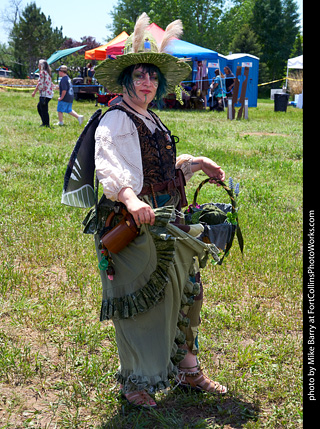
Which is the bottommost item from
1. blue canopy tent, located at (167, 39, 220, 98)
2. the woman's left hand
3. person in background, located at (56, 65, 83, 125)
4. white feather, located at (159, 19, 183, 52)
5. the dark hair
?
the woman's left hand

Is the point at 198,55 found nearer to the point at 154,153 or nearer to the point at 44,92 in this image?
the point at 44,92

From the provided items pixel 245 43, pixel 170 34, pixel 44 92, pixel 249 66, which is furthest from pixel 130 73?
pixel 245 43

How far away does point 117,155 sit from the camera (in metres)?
2.57

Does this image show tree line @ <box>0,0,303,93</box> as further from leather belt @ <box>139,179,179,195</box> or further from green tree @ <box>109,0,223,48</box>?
leather belt @ <box>139,179,179,195</box>

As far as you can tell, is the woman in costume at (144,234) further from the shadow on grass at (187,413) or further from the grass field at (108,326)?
the grass field at (108,326)

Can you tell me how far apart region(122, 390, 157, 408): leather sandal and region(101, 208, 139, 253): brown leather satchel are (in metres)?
0.93

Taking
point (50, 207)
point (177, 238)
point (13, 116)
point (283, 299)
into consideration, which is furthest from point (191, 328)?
point (13, 116)

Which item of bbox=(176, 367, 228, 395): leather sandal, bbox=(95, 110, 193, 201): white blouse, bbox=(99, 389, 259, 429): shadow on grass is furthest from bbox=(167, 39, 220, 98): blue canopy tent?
bbox=(99, 389, 259, 429): shadow on grass

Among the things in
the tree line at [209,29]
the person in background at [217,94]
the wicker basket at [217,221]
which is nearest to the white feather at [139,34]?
the wicker basket at [217,221]

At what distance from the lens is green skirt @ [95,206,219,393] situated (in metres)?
2.58

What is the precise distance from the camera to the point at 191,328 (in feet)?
10.1

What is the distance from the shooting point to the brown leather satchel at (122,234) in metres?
2.54

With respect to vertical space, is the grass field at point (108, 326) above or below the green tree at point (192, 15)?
below

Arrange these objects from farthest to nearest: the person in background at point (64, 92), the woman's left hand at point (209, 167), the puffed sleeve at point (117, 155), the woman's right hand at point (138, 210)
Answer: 1. the person in background at point (64, 92)
2. the woman's left hand at point (209, 167)
3. the puffed sleeve at point (117, 155)
4. the woman's right hand at point (138, 210)
